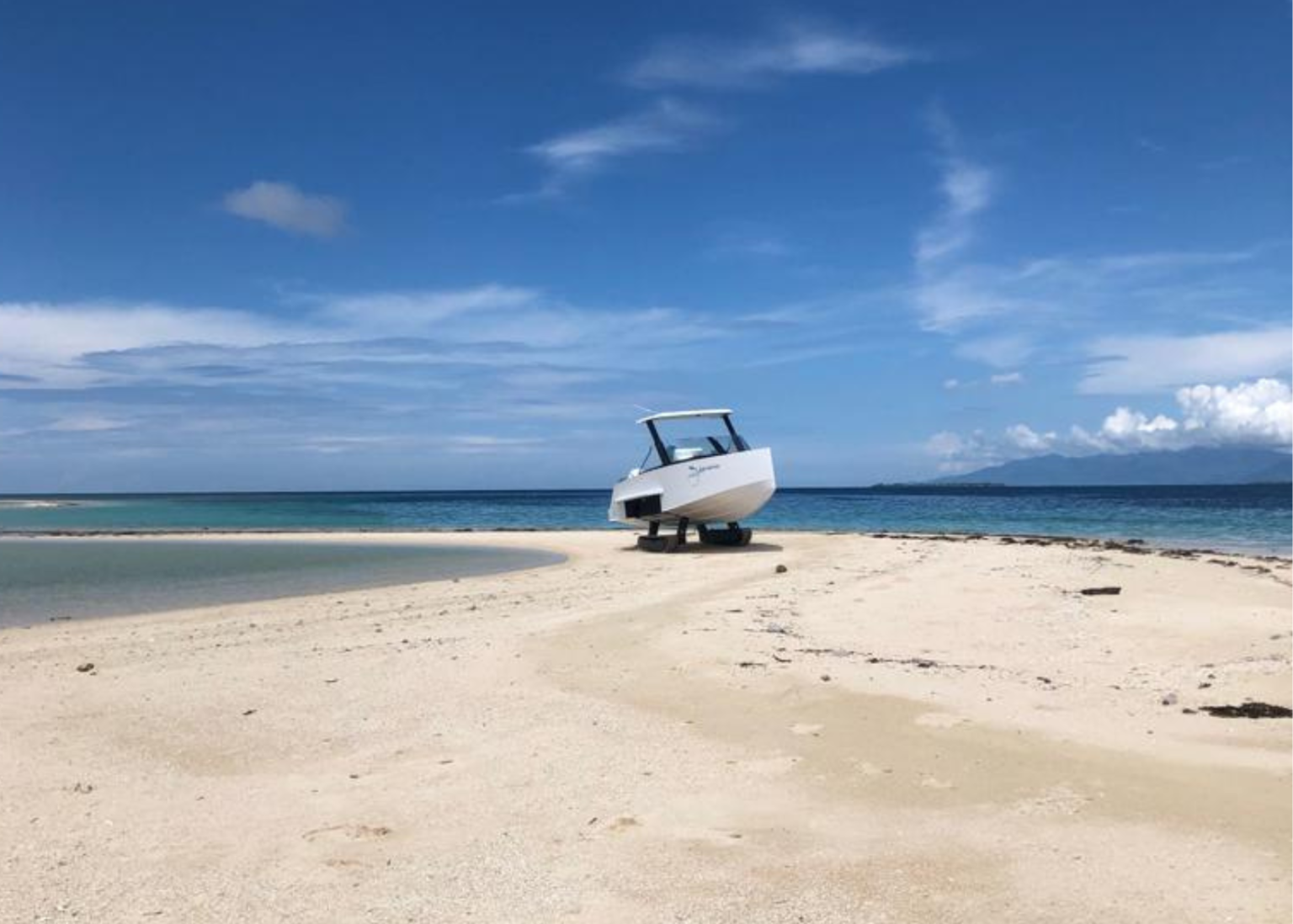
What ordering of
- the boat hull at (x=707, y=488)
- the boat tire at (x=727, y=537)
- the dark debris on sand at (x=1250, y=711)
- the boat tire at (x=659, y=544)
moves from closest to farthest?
1. the dark debris on sand at (x=1250, y=711)
2. the boat hull at (x=707, y=488)
3. the boat tire at (x=659, y=544)
4. the boat tire at (x=727, y=537)

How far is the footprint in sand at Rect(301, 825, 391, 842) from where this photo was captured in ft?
16.5

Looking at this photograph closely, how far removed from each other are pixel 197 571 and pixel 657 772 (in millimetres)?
20259

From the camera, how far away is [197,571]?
2323 cm

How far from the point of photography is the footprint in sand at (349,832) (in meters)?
5.03

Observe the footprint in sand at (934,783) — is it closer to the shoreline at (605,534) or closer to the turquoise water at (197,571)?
the turquoise water at (197,571)

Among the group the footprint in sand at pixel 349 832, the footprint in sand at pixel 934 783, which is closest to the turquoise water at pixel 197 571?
the footprint in sand at pixel 349 832

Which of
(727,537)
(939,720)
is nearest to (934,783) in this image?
(939,720)

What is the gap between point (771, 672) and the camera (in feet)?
29.4

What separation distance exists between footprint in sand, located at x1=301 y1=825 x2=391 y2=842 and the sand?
0.03m

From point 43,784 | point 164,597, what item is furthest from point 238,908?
point 164,597

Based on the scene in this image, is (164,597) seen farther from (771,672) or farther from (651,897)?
(651,897)

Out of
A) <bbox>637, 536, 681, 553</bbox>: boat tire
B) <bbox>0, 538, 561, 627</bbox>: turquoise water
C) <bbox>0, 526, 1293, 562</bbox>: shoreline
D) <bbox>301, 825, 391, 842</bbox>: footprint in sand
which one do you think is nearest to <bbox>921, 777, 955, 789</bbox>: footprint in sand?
<bbox>301, 825, 391, 842</bbox>: footprint in sand

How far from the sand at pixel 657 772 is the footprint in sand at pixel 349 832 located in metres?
0.03

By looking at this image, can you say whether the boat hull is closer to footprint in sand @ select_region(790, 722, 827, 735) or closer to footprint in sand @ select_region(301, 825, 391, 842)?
footprint in sand @ select_region(790, 722, 827, 735)
